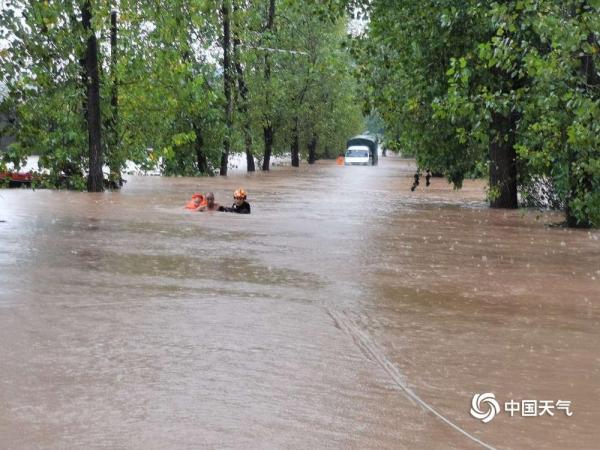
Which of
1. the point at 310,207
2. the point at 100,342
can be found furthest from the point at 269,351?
the point at 310,207

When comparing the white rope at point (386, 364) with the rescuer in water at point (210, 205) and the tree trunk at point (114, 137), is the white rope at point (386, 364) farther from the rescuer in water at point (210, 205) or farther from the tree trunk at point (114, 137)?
the tree trunk at point (114, 137)

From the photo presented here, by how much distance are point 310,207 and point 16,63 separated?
13.1m

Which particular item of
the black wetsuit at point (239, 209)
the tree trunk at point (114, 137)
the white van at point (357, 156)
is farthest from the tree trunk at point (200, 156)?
the white van at point (357, 156)

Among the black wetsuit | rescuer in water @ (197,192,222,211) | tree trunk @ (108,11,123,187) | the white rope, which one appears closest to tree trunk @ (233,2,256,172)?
tree trunk @ (108,11,123,187)

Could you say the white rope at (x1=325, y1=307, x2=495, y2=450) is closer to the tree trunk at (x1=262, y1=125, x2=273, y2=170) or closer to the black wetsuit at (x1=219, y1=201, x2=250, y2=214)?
the black wetsuit at (x1=219, y1=201, x2=250, y2=214)

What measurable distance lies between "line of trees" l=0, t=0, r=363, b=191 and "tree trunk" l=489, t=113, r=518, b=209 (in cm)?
427

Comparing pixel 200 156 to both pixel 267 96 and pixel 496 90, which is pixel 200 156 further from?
pixel 496 90

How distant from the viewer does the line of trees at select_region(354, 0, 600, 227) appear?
15953 mm

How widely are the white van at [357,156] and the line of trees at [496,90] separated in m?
62.7

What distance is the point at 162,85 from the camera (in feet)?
114

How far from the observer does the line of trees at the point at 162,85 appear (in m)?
19.3

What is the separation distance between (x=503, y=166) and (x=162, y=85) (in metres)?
12.1

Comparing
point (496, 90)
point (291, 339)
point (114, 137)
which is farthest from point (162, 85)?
point (291, 339)

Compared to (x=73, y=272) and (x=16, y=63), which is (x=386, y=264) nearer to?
(x=73, y=272)
